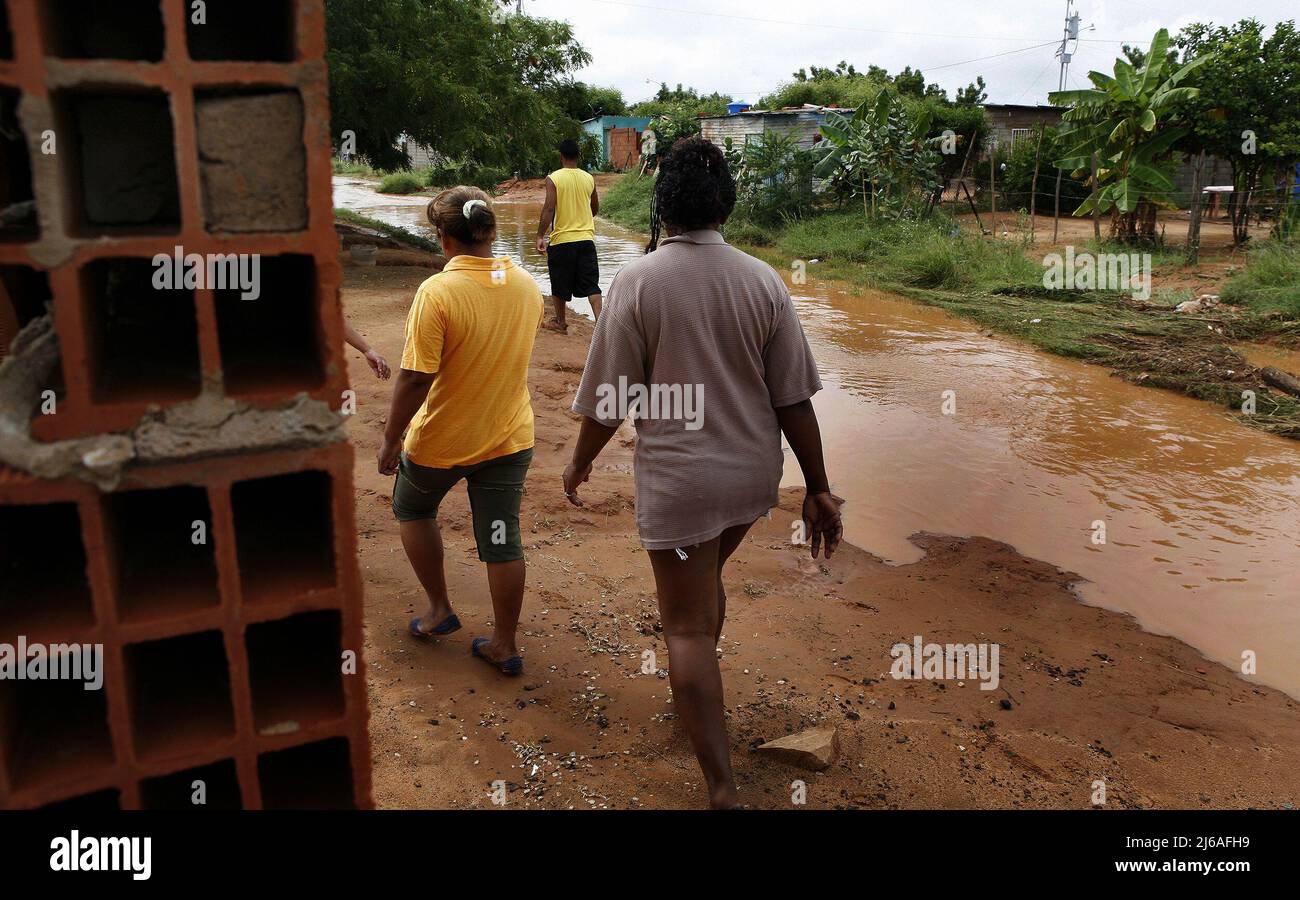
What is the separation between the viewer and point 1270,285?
38.6 feet

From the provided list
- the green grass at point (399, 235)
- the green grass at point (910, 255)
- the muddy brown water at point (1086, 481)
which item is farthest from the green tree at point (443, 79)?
the muddy brown water at point (1086, 481)

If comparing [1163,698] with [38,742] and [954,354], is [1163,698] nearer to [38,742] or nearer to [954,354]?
[38,742]

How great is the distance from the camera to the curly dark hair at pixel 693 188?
2.64 m

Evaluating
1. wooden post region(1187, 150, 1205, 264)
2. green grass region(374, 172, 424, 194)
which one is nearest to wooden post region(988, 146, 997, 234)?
wooden post region(1187, 150, 1205, 264)

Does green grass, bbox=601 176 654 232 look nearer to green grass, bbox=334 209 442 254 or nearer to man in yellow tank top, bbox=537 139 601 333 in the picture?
green grass, bbox=334 209 442 254

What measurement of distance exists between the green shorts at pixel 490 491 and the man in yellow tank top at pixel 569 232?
203 inches

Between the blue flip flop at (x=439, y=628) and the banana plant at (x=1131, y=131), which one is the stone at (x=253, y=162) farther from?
the banana plant at (x=1131, y=131)

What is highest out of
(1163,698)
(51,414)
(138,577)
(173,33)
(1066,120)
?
(1066,120)

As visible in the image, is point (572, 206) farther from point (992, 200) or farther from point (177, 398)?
point (992, 200)

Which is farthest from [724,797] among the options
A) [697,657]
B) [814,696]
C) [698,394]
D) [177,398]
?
[177,398]

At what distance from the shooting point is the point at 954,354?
34.0ft

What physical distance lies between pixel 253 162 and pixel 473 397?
1.74 meters

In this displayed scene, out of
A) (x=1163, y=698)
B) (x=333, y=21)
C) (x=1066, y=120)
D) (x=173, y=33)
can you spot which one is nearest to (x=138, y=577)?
(x=173, y=33)

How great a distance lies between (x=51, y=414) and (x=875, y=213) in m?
18.7
